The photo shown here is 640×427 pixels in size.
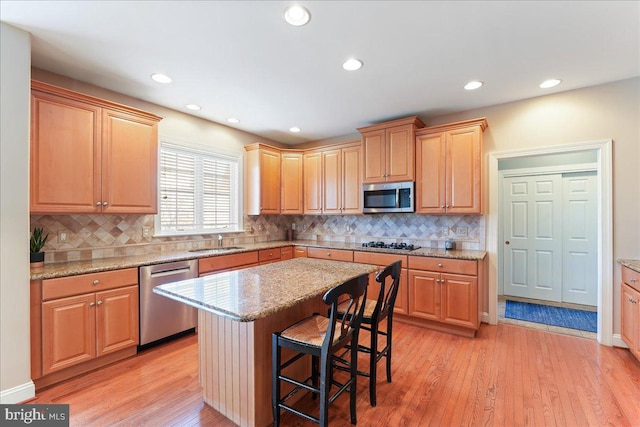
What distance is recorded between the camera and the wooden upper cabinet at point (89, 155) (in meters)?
2.31

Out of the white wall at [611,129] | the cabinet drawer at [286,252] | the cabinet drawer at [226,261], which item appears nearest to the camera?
the white wall at [611,129]

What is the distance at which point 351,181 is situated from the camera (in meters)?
4.27

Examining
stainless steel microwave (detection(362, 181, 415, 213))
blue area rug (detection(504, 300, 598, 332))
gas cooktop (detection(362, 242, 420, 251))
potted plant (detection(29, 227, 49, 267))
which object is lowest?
blue area rug (detection(504, 300, 598, 332))

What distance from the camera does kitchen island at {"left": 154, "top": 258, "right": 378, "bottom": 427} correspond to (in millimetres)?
1554

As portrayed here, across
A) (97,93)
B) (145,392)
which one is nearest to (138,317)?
(145,392)

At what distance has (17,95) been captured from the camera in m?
2.03

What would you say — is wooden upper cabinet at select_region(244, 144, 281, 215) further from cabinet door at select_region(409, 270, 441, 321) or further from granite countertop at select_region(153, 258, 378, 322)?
cabinet door at select_region(409, 270, 441, 321)

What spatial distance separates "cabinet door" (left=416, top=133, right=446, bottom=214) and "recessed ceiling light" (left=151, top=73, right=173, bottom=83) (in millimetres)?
2926

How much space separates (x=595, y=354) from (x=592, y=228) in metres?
2.13

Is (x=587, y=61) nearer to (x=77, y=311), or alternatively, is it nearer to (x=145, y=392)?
(x=145, y=392)

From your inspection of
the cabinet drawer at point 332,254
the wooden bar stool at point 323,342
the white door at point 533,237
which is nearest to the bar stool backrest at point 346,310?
the wooden bar stool at point 323,342

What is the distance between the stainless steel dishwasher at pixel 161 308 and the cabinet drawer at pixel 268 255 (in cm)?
99

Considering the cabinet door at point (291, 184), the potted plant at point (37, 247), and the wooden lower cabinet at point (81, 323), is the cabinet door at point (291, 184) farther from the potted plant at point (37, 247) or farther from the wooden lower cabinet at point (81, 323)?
the potted plant at point (37, 247)

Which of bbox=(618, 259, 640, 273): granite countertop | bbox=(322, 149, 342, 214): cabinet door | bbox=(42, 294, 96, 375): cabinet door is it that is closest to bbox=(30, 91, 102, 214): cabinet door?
bbox=(42, 294, 96, 375): cabinet door
